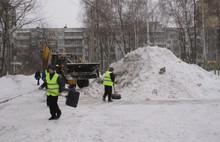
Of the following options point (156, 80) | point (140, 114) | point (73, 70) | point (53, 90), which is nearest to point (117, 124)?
point (140, 114)

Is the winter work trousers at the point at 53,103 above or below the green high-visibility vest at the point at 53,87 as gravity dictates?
below

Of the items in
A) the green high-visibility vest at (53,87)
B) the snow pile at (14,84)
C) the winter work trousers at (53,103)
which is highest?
the green high-visibility vest at (53,87)

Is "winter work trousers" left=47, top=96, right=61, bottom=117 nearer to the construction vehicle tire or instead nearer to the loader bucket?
the loader bucket

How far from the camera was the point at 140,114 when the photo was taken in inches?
405

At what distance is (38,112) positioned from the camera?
1114cm

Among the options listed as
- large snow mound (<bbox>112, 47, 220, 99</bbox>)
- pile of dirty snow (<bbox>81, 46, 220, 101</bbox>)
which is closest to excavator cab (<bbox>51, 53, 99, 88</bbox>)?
pile of dirty snow (<bbox>81, 46, 220, 101</bbox>)

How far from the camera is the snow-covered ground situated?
7293 millimetres

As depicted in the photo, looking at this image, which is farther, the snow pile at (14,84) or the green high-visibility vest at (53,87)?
the snow pile at (14,84)

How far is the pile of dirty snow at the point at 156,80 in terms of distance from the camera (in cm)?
1487

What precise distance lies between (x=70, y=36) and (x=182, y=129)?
81.5 meters

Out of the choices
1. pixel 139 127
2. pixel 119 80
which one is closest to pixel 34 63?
pixel 119 80

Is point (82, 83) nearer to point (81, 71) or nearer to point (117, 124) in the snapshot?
point (81, 71)

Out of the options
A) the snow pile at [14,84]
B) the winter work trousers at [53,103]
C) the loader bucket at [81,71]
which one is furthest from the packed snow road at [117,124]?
the snow pile at [14,84]

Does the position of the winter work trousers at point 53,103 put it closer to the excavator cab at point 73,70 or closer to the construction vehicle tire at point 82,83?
the excavator cab at point 73,70
